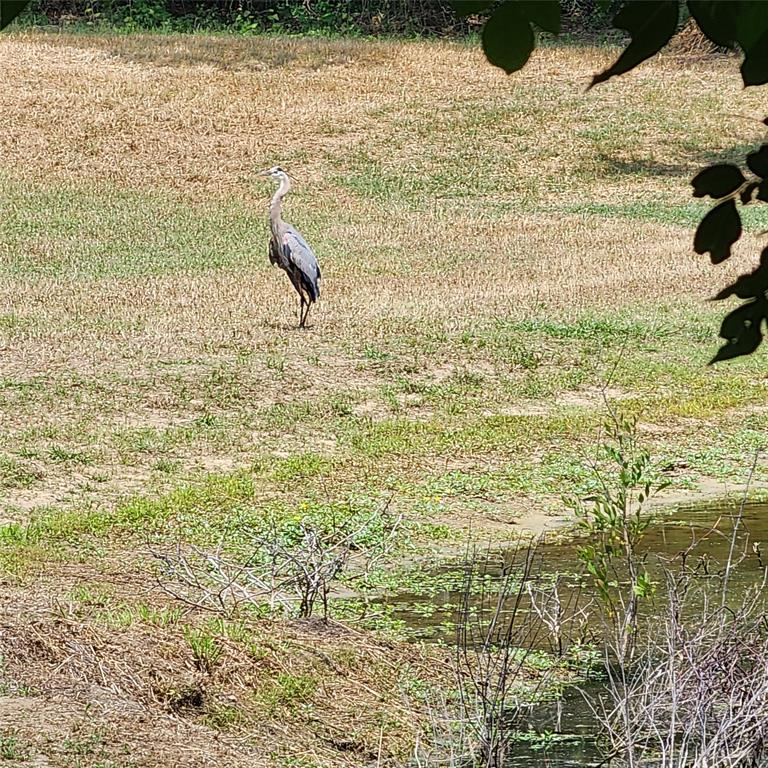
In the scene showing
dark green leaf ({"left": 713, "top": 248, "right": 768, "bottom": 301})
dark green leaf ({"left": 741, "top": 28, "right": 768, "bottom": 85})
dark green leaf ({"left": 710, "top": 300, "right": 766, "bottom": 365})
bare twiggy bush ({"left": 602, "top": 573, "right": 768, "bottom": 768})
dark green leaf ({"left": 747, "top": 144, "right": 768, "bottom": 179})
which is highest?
dark green leaf ({"left": 741, "top": 28, "right": 768, "bottom": 85})

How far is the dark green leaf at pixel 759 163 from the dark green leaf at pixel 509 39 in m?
0.36

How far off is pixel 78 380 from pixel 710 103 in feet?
60.7

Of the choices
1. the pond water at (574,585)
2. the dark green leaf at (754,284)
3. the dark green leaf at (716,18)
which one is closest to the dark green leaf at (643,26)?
the dark green leaf at (716,18)

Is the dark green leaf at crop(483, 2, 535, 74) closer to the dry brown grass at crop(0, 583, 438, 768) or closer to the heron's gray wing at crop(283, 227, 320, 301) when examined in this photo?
the dry brown grass at crop(0, 583, 438, 768)

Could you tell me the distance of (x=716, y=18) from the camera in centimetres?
176

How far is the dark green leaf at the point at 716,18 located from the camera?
1741 millimetres

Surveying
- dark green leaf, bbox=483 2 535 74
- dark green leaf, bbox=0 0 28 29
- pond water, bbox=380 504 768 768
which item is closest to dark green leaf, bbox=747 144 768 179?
dark green leaf, bbox=483 2 535 74

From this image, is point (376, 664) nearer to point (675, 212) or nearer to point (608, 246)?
Result: point (608, 246)

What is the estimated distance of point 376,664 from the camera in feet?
20.4

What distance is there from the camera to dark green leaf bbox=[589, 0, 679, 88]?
172 centimetres

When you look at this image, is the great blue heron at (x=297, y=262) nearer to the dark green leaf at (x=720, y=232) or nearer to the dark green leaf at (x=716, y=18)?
the dark green leaf at (x=720, y=232)

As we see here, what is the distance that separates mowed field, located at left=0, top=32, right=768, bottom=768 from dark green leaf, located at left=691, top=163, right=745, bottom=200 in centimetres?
204

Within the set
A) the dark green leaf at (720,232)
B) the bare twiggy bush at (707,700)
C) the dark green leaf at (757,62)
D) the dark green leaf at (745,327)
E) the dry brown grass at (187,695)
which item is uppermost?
the dark green leaf at (757,62)

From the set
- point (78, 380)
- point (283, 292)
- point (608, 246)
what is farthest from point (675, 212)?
point (78, 380)
